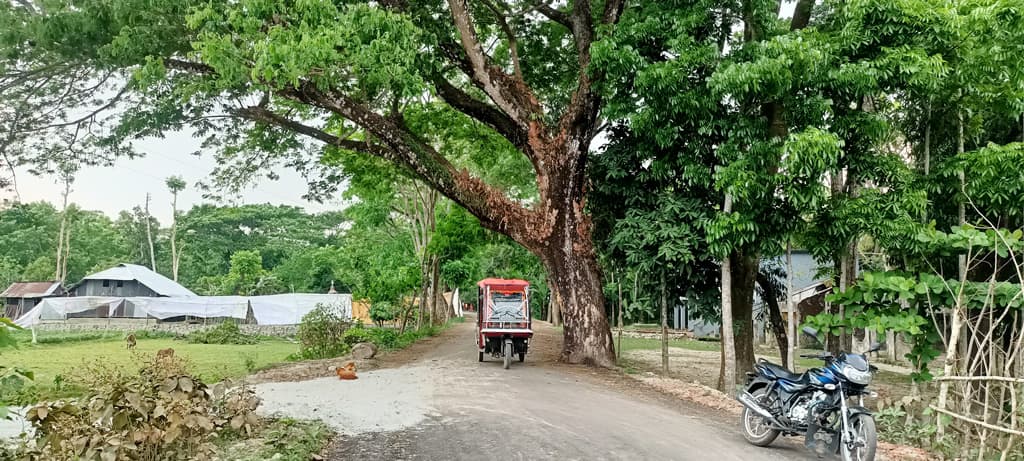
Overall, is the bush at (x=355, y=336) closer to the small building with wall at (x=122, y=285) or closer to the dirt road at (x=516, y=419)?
the dirt road at (x=516, y=419)

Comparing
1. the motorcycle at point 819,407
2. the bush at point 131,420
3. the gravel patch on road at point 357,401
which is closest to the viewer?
the bush at point 131,420

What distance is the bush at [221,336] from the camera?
2548cm

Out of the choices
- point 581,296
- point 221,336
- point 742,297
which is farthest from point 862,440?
point 221,336

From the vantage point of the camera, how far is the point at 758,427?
6617 millimetres

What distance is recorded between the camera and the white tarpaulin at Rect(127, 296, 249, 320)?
30.6 m

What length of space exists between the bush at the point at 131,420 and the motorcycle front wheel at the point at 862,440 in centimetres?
505

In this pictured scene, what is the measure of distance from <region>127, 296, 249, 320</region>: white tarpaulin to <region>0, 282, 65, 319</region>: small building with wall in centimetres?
945

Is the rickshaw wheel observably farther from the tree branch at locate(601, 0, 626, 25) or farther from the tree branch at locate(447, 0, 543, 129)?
the tree branch at locate(601, 0, 626, 25)

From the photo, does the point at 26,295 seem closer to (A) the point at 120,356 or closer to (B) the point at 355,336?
(A) the point at 120,356

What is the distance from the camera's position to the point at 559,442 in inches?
252

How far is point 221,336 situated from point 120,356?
8832 mm

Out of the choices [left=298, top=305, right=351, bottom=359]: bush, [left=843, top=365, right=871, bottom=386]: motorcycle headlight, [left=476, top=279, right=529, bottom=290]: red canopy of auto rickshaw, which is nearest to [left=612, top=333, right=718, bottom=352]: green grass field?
[left=298, top=305, right=351, bottom=359]: bush

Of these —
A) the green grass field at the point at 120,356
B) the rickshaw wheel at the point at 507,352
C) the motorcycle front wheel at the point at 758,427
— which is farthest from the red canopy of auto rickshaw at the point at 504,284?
the motorcycle front wheel at the point at 758,427

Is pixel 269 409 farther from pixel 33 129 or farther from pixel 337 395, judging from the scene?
pixel 33 129
